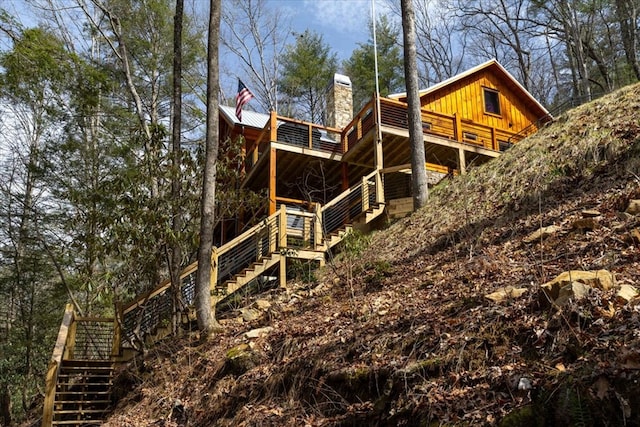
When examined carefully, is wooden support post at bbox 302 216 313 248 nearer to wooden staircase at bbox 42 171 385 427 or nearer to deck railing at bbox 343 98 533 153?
wooden staircase at bbox 42 171 385 427

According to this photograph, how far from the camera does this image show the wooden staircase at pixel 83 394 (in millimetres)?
8461

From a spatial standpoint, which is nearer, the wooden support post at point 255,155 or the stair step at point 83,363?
the stair step at point 83,363

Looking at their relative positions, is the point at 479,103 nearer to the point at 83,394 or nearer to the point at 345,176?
the point at 345,176

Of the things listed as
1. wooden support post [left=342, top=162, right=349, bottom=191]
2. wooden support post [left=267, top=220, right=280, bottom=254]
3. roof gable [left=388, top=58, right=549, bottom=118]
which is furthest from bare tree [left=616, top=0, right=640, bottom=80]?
wooden support post [left=267, top=220, right=280, bottom=254]

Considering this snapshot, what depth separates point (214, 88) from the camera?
10.4 metres

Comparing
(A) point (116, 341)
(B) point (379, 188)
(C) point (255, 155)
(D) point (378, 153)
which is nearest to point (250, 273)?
(A) point (116, 341)

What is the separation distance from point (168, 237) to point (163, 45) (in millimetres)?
13894

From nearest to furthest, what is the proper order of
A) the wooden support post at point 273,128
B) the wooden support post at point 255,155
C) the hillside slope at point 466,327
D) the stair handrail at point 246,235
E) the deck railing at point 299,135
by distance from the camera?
the hillside slope at point 466,327 → the stair handrail at point 246,235 → the wooden support post at point 273,128 → the deck railing at point 299,135 → the wooden support post at point 255,155

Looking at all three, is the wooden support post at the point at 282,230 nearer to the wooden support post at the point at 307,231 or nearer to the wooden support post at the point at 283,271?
the wooden support post at the point at 283,271

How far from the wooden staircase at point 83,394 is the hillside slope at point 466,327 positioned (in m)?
0.51

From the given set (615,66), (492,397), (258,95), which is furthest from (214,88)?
(615,66)

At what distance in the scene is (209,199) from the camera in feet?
31.8

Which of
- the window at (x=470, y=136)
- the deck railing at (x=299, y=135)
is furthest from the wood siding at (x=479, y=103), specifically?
the deck railing at (x=299, y=135)

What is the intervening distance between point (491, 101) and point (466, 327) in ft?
54.4
